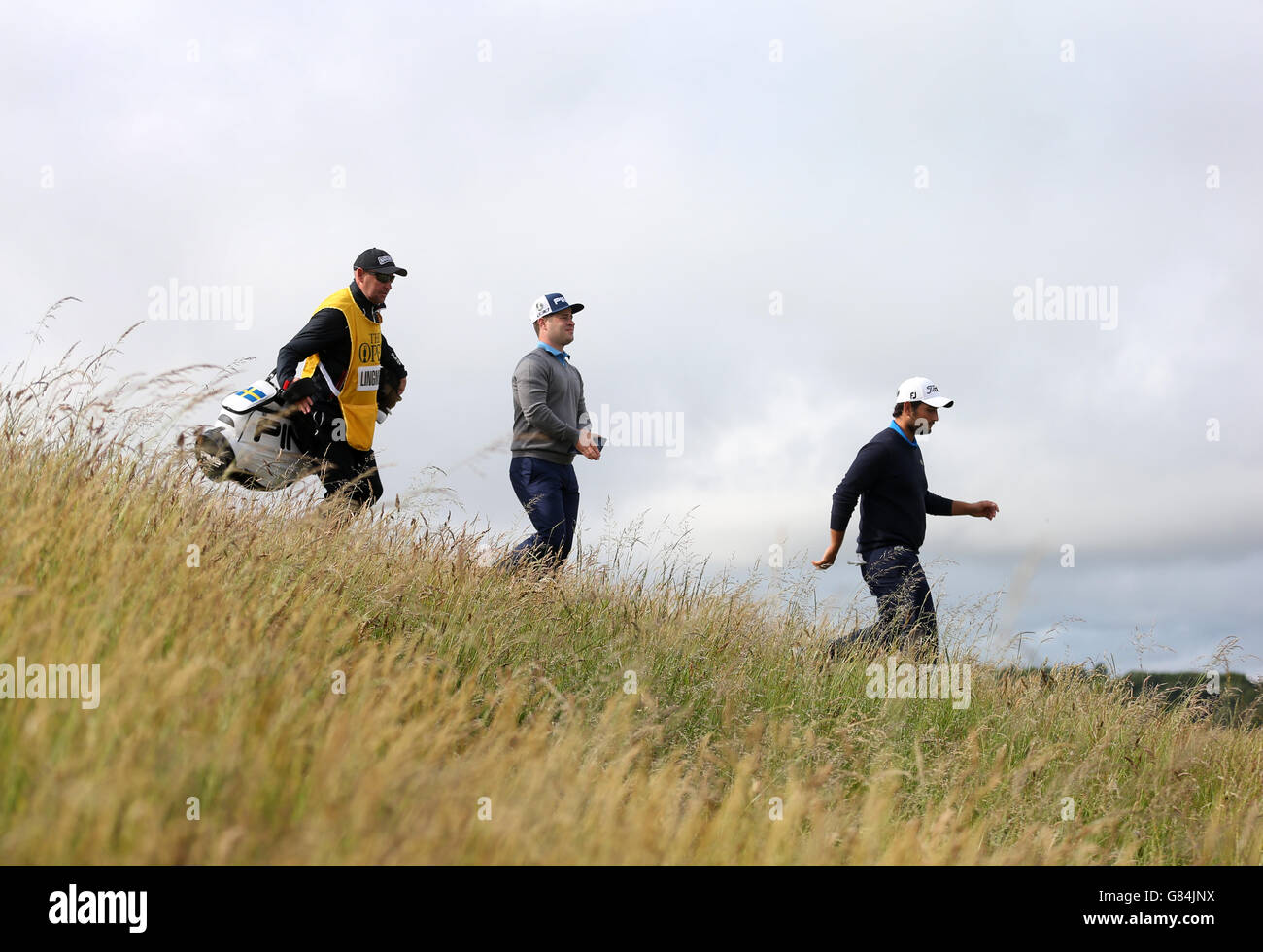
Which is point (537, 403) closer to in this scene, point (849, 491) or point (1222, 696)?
point (849, 491)

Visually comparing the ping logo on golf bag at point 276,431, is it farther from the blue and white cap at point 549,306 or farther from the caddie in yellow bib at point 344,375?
the blue and white cap at point 549,306

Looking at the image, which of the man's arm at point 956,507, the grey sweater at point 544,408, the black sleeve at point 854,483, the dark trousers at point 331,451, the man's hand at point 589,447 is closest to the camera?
the dark trousers at point 331,451

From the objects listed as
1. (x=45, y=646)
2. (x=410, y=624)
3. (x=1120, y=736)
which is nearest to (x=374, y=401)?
(x=410, y=624)

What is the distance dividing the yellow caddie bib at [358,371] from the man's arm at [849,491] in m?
3.64

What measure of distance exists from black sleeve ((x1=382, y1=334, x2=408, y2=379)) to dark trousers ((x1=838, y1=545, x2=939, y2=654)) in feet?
13.0

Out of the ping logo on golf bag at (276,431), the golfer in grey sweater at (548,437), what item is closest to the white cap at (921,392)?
the golfer in grey sweater at (548,437)

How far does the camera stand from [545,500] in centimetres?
703

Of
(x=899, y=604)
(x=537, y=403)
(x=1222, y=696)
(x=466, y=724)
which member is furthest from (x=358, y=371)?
(x=1222, y=696)

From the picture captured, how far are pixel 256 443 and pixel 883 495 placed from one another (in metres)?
4.69

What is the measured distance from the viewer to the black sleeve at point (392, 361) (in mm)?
6984

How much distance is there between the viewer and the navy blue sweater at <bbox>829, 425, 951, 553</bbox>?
24.0ft

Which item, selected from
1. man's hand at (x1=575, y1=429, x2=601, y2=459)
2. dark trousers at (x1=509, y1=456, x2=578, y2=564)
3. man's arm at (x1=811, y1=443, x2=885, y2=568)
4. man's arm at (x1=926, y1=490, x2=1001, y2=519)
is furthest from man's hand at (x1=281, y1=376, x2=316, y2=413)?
man's arm at (x1=926, y1=490, x2=1001, y2=519)
